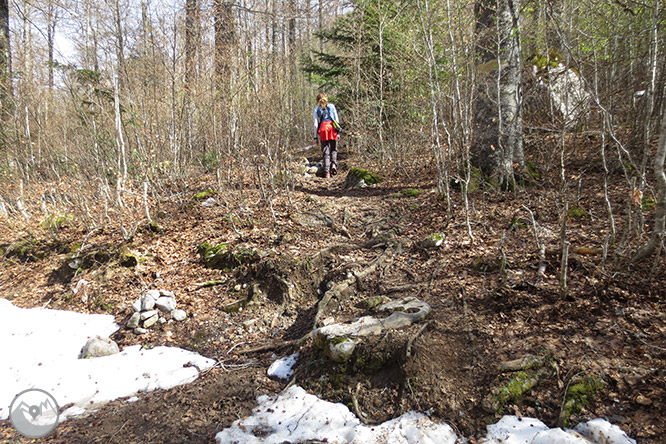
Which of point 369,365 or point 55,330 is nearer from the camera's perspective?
point 369,365

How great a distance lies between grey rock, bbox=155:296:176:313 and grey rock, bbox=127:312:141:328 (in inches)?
10.1

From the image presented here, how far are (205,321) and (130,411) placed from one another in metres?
1.45

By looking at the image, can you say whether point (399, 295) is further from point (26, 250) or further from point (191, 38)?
point (191, 38)

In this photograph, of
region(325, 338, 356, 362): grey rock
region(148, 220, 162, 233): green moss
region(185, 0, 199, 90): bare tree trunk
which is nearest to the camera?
region(325, 338, 356, 362): grey rock

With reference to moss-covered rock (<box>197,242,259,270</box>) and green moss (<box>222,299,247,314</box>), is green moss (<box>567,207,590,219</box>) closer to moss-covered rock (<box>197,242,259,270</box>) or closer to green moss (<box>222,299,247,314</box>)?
moss-covered rock (<box>197,242,259,270</box>)

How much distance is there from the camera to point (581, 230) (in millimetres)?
4227

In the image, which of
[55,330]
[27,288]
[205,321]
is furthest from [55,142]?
[205,321]

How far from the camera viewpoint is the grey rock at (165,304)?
4.56 metres

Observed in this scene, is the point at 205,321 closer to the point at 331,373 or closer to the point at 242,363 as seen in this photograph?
the point at 242,363

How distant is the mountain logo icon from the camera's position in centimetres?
289

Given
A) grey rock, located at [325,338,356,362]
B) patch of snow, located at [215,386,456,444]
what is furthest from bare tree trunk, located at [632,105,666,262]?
grey rock, located at [325,338,356,362]

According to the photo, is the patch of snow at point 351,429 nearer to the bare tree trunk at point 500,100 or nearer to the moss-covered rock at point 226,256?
the moss-covered rock at point 226,256

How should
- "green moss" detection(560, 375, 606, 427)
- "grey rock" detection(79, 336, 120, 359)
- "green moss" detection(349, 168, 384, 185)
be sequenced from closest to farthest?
"green moss" detection(560, 375, 606, 427), "grey rock" detection(79, 336, 120, 359), "green moss" detection(349, 168, 384, 185)

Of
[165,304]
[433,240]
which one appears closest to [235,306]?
[165,304]
